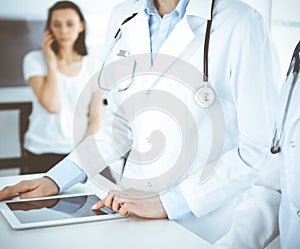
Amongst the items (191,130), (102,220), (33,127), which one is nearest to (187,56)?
(191,130)

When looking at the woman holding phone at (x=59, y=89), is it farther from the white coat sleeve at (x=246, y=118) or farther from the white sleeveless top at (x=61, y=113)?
the white coat sleeve at (x=246, y=118)

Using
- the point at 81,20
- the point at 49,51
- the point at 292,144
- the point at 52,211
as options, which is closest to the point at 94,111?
the point at 49,51

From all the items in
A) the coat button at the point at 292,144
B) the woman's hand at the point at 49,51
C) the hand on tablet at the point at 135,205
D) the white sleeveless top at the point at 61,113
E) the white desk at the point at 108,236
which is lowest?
the white sleeveless top at the point at 61,113

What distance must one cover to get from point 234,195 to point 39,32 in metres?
2.33

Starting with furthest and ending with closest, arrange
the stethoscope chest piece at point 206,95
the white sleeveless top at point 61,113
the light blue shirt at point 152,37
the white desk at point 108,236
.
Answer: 1. the white sleeveless top at point 61,113
2. the light blue shirt at point 152,37
3. the stethoscope chest piece at point 206,95
4. the white desk at point 108,236

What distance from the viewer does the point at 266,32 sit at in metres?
1.25

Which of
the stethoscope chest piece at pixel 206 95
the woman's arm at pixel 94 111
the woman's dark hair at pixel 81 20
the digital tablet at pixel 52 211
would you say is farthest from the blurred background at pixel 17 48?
the stethoscope chest piece at pixel 206 95

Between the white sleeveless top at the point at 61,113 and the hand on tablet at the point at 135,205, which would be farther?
the white sleeveless top at the point at 61,113

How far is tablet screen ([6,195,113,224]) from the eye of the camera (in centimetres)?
120

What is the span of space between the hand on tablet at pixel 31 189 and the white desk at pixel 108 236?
144 millimetres

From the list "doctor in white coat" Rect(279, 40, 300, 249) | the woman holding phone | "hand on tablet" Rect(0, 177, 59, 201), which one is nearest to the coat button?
"doctor in white coat" Rect(279, 40, 300, 249)

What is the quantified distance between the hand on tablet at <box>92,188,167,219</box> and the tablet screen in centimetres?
3

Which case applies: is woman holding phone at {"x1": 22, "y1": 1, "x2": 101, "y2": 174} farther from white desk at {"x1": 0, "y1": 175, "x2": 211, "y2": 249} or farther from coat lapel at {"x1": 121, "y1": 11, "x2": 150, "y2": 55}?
white desk at {"x1": 0, "y1": 175, "x2": 211, "y2": 249}

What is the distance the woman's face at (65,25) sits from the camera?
3.29 m
